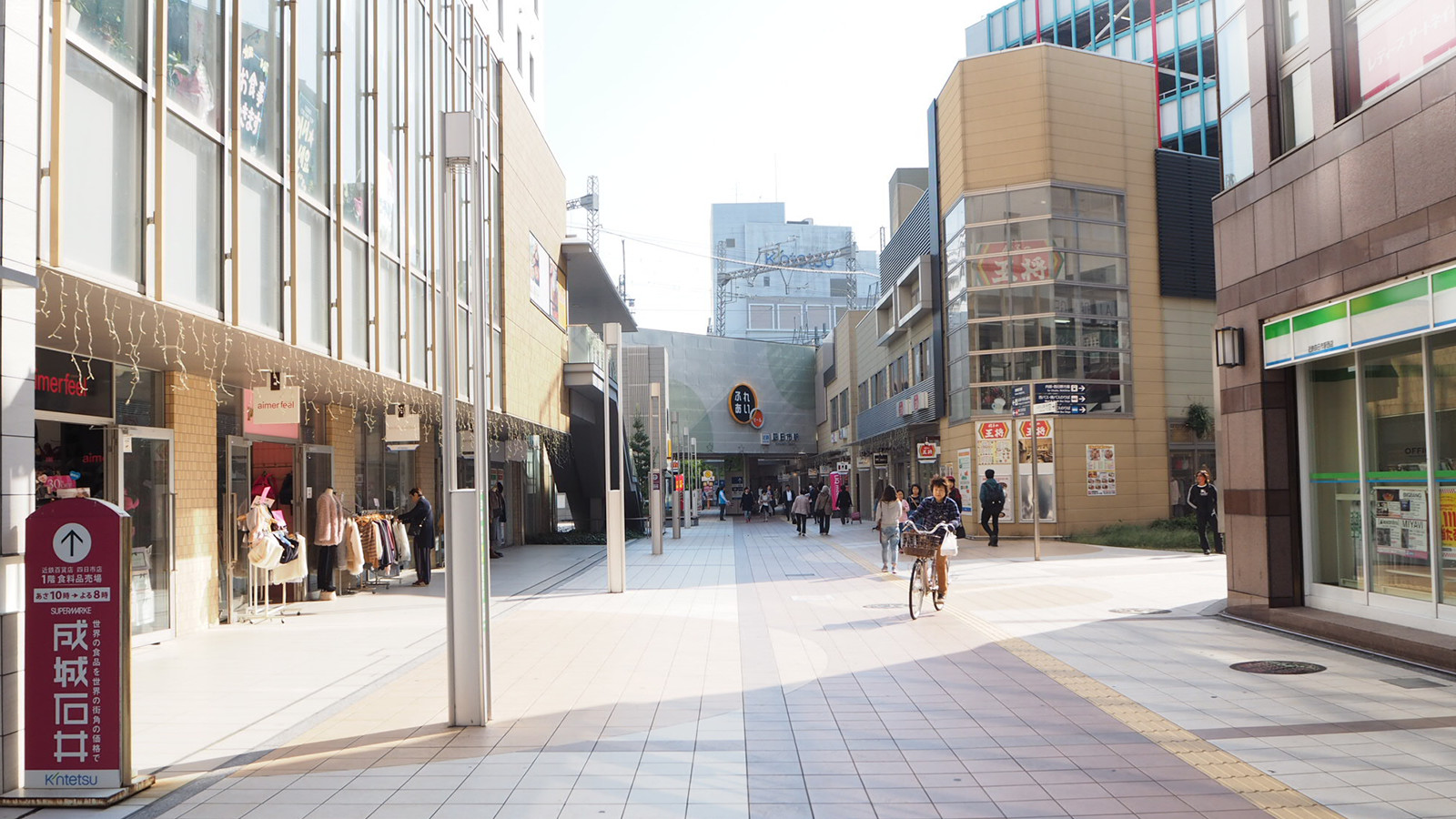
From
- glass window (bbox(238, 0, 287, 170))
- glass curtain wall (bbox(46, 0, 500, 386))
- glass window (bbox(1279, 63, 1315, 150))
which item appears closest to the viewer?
glass curtain wall (bbox(46, 0, 500, 386))

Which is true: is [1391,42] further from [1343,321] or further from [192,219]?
[192,219]

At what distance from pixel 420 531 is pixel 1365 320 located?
14.2 m

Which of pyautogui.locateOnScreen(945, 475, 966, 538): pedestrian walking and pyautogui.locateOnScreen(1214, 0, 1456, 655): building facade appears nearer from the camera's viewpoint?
pyautogui.locateOnScreen(1214, 0, 1456, 655): building facade

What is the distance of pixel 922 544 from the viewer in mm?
12578

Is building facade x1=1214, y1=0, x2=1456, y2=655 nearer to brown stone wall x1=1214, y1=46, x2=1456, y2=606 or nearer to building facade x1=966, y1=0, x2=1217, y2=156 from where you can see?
brown stone wall x1=1214, y1=46, x2=1456, y2=606

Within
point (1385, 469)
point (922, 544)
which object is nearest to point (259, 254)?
point (922, 544)

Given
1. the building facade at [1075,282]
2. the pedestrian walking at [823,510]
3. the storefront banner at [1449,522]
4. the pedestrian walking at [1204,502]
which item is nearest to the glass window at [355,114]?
the storefront banner at [1449,522]

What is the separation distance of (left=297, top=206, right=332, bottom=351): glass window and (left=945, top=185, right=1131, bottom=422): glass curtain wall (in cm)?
2035

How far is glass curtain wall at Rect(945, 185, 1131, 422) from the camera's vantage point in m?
28.8

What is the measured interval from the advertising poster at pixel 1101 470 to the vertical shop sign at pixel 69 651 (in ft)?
86.0

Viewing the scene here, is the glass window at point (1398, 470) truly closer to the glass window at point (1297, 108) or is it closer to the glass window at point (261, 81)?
the glass window at point (1297, 108)

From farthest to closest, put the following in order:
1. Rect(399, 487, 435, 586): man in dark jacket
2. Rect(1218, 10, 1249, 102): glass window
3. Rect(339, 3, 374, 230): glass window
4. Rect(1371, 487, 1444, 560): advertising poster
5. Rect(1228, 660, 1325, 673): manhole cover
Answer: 1. Rect(399, 487, 435, 586): man in dark jacket
2. Rect(339, 3, 374, 230): glass window
3. Rect(1218, 10, 1249, 102): glass window
4. Rect(1371, 487, 1444, 560): advertising poster
5. Rect(1228, 660, 1325, 673): manhole cover

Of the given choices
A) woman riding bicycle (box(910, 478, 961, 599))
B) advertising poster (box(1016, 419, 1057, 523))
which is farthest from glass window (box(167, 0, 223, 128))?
advertising poster (box(1016, 419, 1057, 523))

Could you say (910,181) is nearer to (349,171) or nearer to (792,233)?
(349,171)
